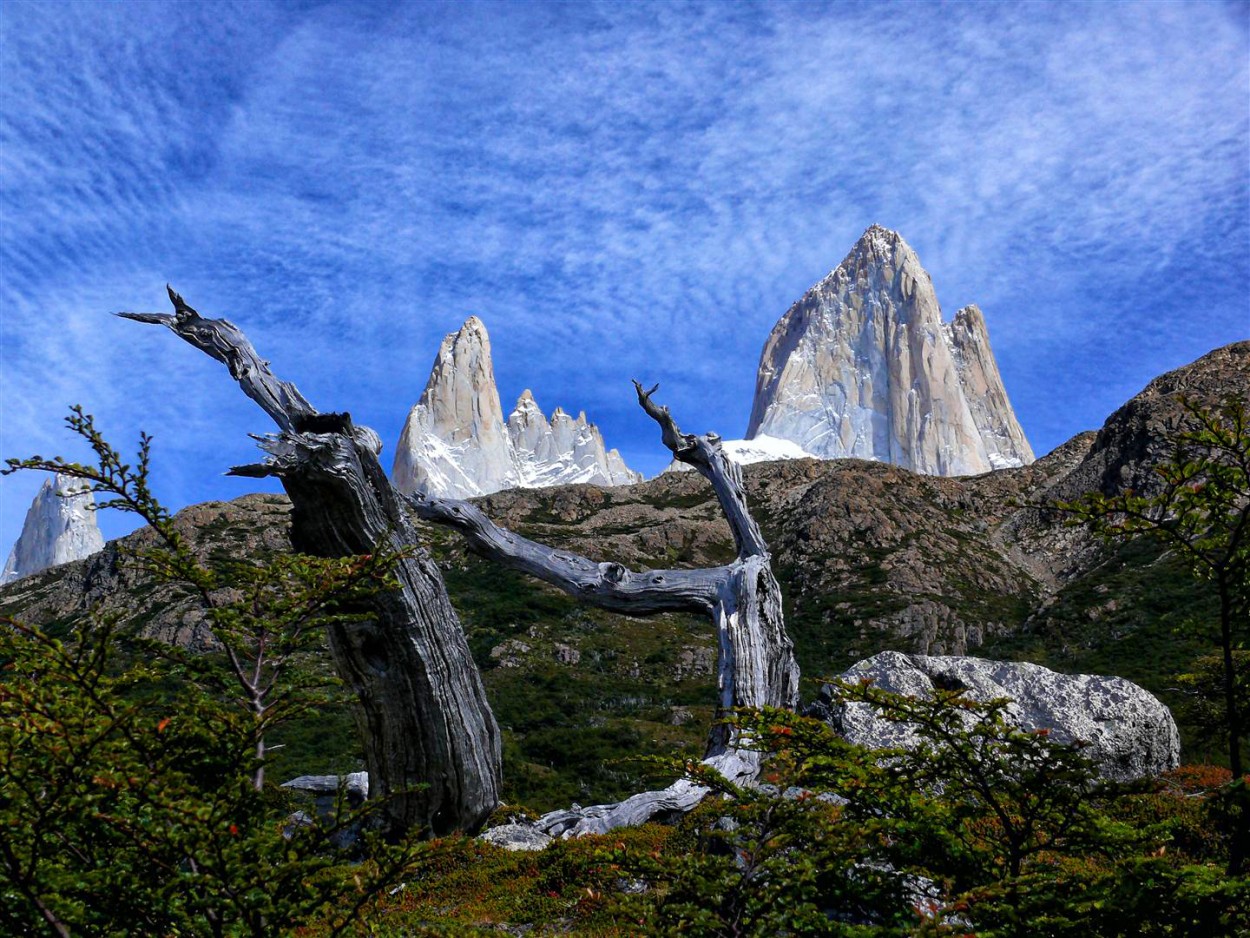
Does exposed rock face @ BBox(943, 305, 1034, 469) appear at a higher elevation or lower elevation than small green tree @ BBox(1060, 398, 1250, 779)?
higher

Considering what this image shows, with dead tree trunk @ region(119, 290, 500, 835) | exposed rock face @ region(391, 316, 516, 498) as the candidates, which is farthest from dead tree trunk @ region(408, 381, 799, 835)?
exposed rock face @ region(391, 316, 516, 498)

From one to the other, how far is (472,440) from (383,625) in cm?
17160

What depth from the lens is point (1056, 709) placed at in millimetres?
14234

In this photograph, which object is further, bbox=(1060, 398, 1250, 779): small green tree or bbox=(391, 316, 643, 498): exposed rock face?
bbox=(391, 316, 643, 498): exposed rock face

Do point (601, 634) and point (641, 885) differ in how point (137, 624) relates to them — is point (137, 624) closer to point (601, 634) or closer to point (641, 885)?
point (601, 634)

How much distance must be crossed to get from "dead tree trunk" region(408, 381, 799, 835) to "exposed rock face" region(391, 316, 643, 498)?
14920 cm

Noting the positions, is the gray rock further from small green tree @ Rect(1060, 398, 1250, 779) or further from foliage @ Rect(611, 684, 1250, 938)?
small green tree @ Rect(1060, 398, 1250, 779)

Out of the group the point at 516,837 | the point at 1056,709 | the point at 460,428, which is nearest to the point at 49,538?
the point at 460,428

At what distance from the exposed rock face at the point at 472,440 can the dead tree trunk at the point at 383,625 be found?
150638 millimetres

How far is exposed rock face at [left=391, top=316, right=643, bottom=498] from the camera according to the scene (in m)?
169

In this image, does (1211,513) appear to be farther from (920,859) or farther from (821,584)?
(821,584)

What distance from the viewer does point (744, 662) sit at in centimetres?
1087

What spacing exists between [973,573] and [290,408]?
71.0 m

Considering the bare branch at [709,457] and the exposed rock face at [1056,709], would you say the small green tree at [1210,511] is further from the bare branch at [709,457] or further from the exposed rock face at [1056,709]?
the exposed rock face at [1056,709]
